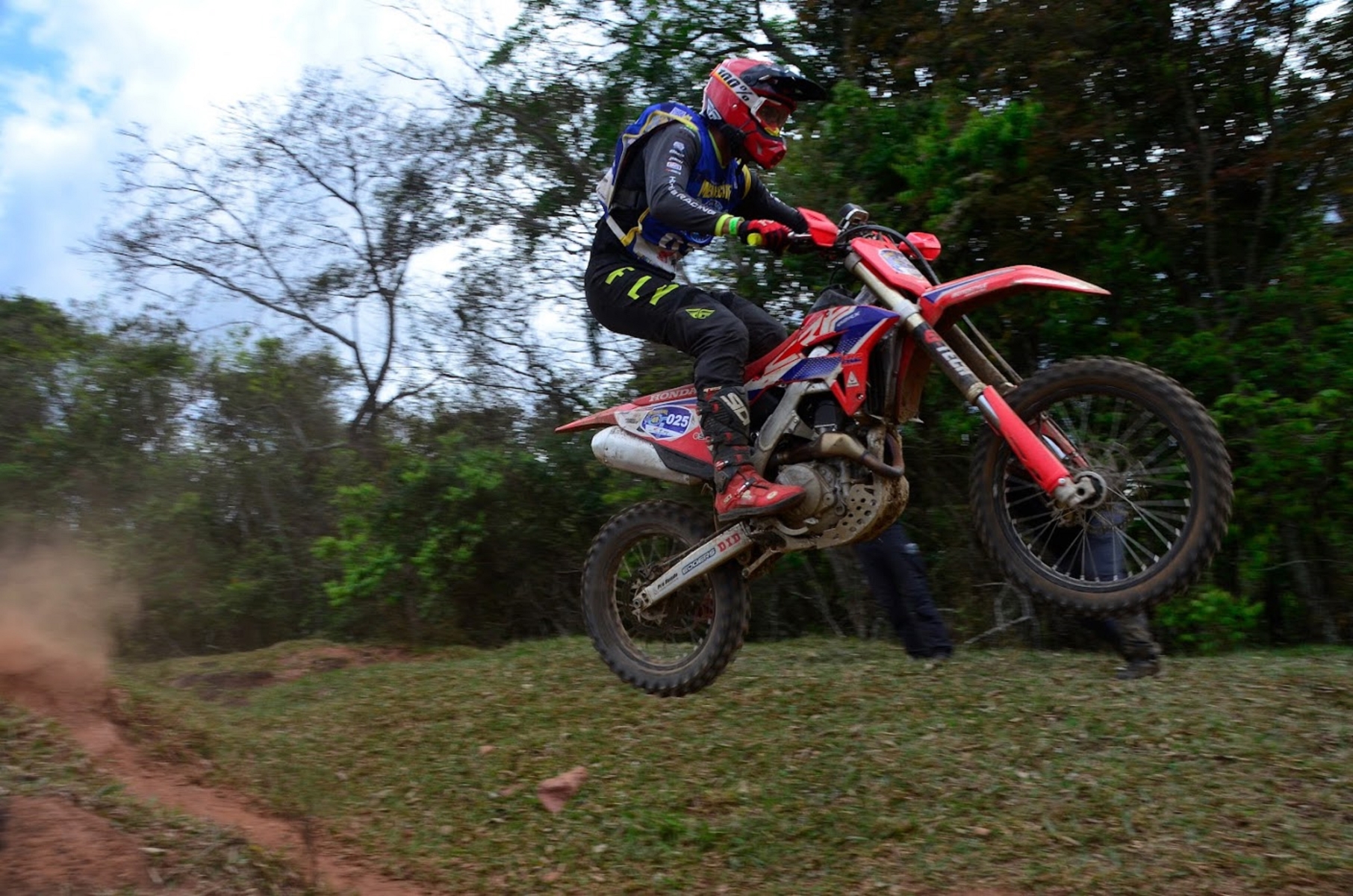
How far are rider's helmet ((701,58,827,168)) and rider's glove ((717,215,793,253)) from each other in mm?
503

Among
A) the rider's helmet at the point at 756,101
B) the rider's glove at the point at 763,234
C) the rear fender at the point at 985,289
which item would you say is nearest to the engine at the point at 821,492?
the rear fender at the point at 985,289

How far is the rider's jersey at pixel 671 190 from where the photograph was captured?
16.9 feet

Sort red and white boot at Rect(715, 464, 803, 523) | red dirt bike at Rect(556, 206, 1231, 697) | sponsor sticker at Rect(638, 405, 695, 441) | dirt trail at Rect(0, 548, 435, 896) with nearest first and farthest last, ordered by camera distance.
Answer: dirt trail at Rect(0, 548, 435, 896) → red dirt bike at Rect(556, 206, 1231, 697) → red and white boot at Rect(715, 464, 803, 523) → sponsor sticker at Rect(638, 405, 695, 441)

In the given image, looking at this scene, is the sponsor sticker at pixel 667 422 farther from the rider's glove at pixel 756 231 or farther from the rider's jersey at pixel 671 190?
the rider's glove at pixel 756 231

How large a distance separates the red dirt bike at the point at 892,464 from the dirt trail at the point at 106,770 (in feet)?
5.68

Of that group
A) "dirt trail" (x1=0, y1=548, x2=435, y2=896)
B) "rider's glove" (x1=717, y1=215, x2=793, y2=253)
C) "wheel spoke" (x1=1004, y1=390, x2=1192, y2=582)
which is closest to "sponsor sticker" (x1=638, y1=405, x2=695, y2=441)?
"rider's glove" (x1=717, y1=215, x2=793, y2=253)

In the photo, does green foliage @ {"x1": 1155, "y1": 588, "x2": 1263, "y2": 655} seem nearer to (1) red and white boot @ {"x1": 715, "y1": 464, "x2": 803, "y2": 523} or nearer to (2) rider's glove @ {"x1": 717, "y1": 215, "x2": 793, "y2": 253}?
(1) red and white boot @ {"x1": 715, "y1": 464, "x2": 803, "y2": 523}

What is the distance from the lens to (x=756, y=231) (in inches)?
199

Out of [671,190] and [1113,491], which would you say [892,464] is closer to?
[1113,491]

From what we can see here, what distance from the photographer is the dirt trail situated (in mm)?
4008

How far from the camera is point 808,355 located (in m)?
5.25

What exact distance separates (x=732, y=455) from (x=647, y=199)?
1.33m

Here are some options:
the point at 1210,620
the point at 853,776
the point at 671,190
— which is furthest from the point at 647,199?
the point at 1210,620

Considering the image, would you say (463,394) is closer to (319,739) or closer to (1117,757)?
(319,739)
